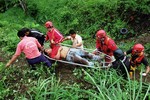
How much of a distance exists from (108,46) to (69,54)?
41.2 inches

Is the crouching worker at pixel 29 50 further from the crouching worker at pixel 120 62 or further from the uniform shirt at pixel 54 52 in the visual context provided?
the crouching worker at pixel 120 62

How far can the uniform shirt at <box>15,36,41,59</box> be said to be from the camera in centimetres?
764

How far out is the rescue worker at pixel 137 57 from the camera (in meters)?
7.74

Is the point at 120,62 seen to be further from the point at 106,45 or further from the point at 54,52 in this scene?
the point at 54,52

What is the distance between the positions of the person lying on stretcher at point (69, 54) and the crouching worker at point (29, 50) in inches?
22.3

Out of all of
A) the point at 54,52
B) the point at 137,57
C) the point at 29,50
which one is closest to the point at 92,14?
the point at 54,52

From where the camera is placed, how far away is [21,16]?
1398 centimetres

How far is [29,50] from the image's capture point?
25.3ft

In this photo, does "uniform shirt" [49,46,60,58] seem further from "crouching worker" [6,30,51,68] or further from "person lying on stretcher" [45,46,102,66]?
"crouching worker" [6,30,51,68]

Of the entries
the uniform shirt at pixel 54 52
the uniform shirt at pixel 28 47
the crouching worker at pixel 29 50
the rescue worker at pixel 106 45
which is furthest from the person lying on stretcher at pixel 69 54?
the uniform shirt at pixel 28 47

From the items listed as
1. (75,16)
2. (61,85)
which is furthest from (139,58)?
(75,16)

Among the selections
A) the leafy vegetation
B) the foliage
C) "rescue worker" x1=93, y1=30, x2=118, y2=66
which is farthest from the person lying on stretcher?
the foliage

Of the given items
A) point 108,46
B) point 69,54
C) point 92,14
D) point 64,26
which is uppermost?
point 92,14

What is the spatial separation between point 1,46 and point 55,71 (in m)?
2.84
